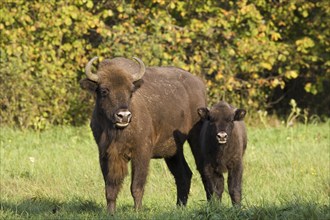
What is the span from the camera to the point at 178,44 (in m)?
21.3

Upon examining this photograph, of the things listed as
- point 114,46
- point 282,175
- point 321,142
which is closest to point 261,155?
point 282,175

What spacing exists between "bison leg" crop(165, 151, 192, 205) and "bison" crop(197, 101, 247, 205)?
510 mm

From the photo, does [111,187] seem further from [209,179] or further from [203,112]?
[203,112]

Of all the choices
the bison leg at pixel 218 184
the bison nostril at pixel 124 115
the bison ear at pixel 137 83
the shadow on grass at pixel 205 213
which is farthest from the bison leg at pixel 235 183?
the bison nostril at pixel 124 115

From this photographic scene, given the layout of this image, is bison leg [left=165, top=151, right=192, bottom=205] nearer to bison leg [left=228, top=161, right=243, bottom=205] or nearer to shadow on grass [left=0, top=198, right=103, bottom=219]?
bison leg [left=228, top=161, right=243, bottom=205]

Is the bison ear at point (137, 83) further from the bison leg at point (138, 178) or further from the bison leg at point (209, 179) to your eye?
the bison leg at point (209, 179)

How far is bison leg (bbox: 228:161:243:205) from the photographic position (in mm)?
11992

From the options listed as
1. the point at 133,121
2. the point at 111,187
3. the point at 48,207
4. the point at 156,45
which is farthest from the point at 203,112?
the point at 156,45

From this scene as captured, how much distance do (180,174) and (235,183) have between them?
1184mm

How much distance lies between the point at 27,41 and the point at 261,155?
7229 millimetres

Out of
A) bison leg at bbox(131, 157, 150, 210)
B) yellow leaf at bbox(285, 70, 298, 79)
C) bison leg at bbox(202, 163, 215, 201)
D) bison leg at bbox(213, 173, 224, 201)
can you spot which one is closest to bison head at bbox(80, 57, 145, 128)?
bison leg at bbox(131, 157, 150, 210)

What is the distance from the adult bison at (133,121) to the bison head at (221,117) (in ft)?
1.71

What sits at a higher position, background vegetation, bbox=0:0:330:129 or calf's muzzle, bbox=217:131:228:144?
calf's muzzle, bbox=217:131:228:144

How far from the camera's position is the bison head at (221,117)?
39.4 ft
